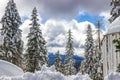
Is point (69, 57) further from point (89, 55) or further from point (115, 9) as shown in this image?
point (115, 9)

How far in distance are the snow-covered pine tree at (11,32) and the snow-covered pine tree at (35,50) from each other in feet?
5.10

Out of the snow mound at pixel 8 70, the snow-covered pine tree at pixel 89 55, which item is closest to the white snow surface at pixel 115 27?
the snow mound at pixel 8 70

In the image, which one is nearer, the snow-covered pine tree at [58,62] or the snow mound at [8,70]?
the snow mound at [8,70]

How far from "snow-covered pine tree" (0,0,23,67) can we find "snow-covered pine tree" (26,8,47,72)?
1555 millimetres

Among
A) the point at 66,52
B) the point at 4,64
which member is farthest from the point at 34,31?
the point at 4,64

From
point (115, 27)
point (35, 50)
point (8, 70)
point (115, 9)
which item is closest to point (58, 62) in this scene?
point (35, 50)

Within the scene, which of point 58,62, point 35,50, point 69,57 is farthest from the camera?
point 69,57

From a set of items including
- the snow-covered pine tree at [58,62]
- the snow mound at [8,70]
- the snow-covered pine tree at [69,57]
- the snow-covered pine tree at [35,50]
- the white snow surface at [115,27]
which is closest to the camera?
the snow mound at [8,70]

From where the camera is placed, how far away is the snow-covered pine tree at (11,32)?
122 ft

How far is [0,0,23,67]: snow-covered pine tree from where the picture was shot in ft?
122

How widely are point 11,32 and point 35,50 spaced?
3.82 metres

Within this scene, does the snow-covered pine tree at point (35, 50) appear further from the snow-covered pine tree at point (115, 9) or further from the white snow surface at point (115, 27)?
the white snow surface at point (115, 27)

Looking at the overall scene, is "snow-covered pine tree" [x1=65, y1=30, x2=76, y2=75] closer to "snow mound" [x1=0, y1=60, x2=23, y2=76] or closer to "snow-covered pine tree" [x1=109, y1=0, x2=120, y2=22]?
"snow-covered pine tree" [x1=109, y1=0, x2=120, y2=22]

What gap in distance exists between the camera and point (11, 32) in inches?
1490
